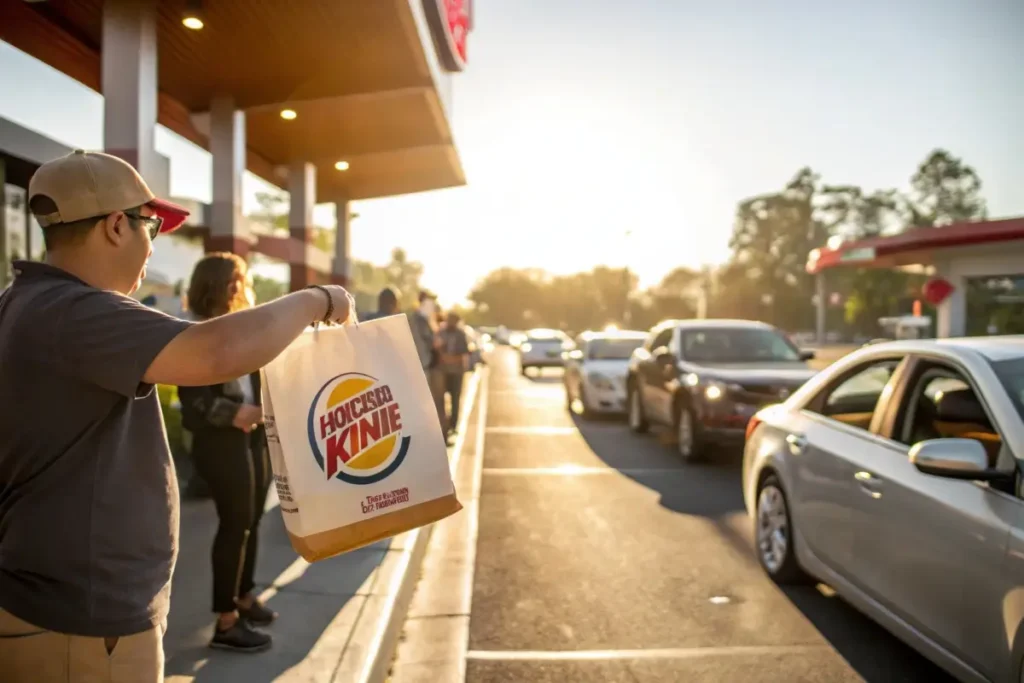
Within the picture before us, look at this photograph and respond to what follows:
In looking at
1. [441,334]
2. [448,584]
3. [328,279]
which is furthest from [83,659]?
[328,279]

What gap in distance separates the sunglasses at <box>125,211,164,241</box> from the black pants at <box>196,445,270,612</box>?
2.32m

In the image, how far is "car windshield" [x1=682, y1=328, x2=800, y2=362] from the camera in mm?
11938

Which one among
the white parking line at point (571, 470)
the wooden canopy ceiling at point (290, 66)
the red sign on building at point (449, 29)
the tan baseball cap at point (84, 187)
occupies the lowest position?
the white parking line at point (571, 470)

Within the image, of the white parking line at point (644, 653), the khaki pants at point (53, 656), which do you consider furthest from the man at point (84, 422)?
the white parking line at point (644, 653)

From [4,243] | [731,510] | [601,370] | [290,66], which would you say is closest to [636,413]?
[601,370]

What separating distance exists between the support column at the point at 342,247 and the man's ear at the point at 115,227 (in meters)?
21.0

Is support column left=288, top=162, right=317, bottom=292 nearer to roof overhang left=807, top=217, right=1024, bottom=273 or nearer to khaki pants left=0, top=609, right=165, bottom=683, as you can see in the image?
khaki pants left=0, top=609, right=165, bottom=683

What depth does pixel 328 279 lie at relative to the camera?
2323cm

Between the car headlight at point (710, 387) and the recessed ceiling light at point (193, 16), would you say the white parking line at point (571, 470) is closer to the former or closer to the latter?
the car headlight at point (710, 387)

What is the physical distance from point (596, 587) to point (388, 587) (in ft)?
4.53

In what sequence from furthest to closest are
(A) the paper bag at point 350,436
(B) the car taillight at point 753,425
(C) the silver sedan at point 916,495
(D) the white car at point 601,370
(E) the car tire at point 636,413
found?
(D) the white car at point 601,370, (E) the car tire at point 636,413, (B) the car taillight at point 753,425, (C) the silver sedan at point 916,495, (A) the paper bag at point 350,436

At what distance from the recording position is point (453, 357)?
41.4 feet

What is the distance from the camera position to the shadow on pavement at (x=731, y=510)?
181 inches

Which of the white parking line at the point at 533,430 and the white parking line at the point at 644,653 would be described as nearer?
the white parking line at the point at 644,653
